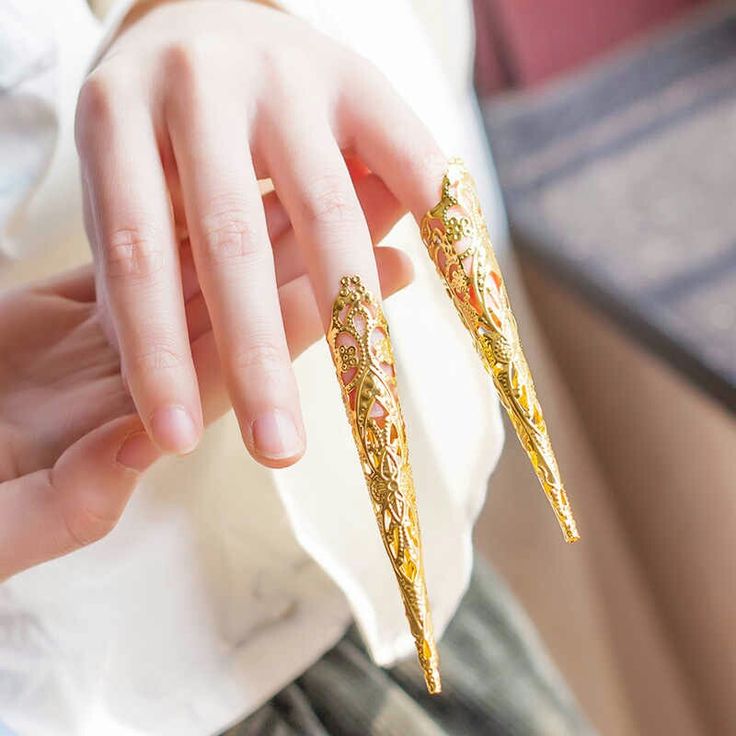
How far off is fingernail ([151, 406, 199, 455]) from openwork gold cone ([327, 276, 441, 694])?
59mm

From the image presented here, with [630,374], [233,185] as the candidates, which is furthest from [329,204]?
[630,374]

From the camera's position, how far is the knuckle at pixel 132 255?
1.20 ft

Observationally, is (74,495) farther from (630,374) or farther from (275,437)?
(630,374)

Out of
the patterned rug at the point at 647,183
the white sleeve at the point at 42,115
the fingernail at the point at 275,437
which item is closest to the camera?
the fingernail at the point at 275,437

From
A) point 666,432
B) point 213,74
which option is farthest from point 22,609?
point 666,432

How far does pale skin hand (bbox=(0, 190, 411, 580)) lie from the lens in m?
0.37

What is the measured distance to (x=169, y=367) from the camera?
1.15 ft

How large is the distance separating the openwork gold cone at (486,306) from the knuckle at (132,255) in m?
0.10

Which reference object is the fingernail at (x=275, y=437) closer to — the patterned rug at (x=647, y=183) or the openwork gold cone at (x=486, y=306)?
the openwork gold cone at (x=486, y=306)

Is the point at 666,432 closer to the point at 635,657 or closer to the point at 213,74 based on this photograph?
the point at 635,657

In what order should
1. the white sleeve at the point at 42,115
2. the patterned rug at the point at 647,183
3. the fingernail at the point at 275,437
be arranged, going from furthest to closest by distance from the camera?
the patterned rug at the point at 647,183 → the white sleeve at the point at 42,115 → the fingernail at the point at 275,437

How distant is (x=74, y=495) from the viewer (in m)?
0.37

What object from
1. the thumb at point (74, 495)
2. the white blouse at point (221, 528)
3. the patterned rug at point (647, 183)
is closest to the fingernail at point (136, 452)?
the thumb at point (74, 495)

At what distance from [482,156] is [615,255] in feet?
0.52
